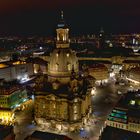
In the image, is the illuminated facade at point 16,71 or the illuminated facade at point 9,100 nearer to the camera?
the illuminated facade at point 9,100

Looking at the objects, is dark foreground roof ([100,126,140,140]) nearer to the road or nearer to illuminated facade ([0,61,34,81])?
the road

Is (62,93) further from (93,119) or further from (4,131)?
(4,131)

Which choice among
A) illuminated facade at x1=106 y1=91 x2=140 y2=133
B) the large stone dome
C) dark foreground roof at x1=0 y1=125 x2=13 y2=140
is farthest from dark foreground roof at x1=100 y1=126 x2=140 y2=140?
the large stone dome

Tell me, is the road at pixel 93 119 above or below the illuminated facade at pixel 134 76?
below

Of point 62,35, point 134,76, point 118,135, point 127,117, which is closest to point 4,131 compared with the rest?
point 118,135

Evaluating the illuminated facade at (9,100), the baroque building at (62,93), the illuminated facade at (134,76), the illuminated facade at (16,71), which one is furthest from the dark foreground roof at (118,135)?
the illuminated facade at (16,71)

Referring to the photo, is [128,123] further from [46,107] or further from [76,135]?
[46,107]


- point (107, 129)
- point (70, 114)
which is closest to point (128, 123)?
point (107, 129)

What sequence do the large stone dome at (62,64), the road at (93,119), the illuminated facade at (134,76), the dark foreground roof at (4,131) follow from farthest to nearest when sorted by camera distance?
the illuminated facade at (134,76), the large stone dome at (62,64), the road at (93,119), the dark foreground roof at (4,131)

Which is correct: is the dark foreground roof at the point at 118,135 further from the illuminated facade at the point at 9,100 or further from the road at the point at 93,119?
the illuminated facade at the point at 9,100
